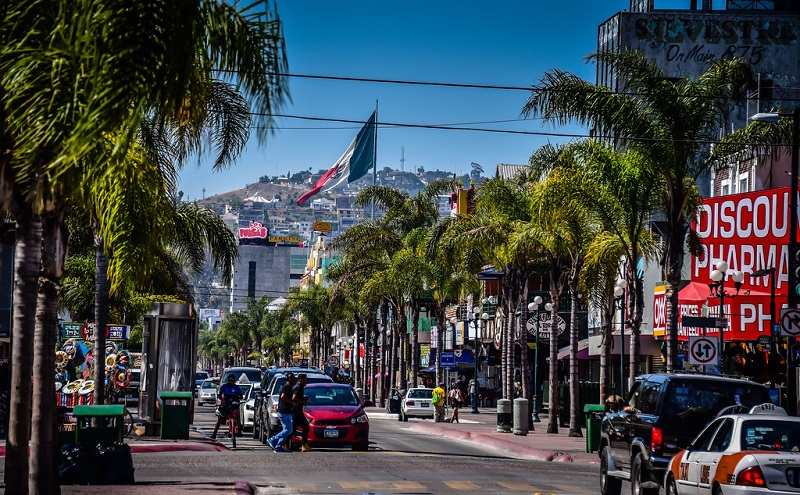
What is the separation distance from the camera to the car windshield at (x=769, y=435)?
46.8ft

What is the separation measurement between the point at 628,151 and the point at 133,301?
26800 millimetres

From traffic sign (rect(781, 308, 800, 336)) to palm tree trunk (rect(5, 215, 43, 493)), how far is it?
17.9 m

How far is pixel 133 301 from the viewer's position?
51.1m

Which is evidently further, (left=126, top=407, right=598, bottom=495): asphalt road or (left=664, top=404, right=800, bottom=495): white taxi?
(left=126, top=407, right=598, bottom=495): asphalt road

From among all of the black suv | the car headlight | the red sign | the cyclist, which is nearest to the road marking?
the black suv

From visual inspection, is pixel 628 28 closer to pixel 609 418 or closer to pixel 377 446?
pixel 377 446

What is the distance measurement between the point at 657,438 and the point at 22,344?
8696 millimetres

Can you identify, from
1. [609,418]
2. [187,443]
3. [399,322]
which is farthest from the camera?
[399,322]

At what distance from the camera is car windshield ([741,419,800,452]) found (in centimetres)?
1426

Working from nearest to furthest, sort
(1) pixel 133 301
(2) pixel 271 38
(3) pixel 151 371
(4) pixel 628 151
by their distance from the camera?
(2) pixel 271 38 < (4) pixel 628 151 < (3) pixel 151 371 < (1) pixel 133 301

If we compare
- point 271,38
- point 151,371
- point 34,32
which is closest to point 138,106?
point 34,32

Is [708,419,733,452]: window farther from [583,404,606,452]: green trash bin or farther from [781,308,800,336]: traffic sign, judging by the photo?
[583,404,606,452]: green trash bin

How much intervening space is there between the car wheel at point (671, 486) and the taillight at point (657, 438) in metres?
0.93

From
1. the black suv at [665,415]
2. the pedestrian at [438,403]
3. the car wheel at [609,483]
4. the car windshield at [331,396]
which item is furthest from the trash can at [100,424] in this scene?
the pedestrian at [438,403]
